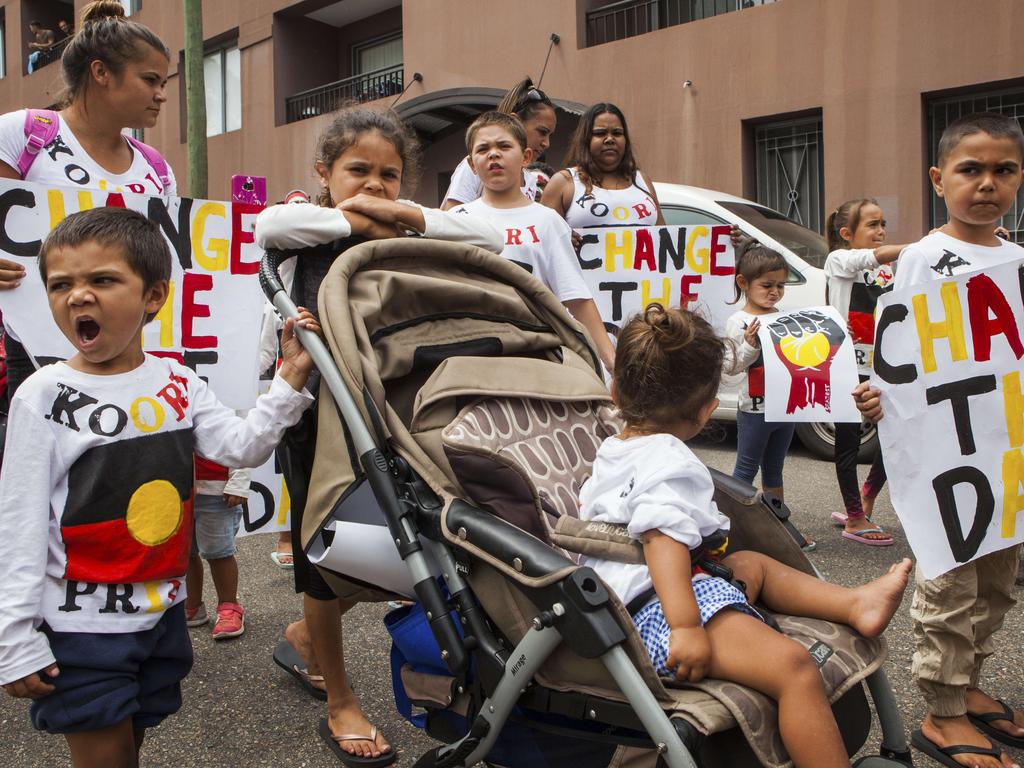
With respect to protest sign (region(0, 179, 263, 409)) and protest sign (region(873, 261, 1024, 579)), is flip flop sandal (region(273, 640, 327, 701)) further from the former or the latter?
protest sign (region(873, 261, 1024, 579))

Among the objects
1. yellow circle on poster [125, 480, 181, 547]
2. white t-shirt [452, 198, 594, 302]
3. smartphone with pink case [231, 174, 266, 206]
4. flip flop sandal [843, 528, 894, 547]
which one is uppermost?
smartphone with pink case [231, 174, 266, 206]

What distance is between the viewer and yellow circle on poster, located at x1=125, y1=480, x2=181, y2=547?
205 cm

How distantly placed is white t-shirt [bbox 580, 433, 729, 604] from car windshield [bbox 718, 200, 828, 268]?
5368mm

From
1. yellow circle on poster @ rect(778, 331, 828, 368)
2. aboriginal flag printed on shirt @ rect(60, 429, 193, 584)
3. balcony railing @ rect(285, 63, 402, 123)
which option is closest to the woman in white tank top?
yellow circle on poster @ rect(778, 331, 828, 368)

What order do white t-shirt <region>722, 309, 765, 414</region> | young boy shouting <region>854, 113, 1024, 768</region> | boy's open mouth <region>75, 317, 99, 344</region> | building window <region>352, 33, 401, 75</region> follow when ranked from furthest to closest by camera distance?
building window <region>352, 33, 401, 75</region> < white t-shirt <region>722, 309, 765, 414</region> < young boy shouting <region>854, 113, 1024, 768</region> < boy's open mouth <region>75, 317, 99, 344</region>

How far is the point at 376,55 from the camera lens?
18.5 metres

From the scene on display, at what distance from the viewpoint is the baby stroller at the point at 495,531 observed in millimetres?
1774

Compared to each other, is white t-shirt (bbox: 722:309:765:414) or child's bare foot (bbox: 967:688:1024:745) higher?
white t-shirt (bbox: 722:309:765:414)

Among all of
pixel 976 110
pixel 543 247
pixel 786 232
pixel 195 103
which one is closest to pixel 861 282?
pixel 786 232

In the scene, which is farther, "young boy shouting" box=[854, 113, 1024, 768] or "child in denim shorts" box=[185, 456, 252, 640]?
"child in denim shorts" box=[185, 456, 252, 640]

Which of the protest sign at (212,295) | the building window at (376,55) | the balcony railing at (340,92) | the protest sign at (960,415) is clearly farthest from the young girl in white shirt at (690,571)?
the building window at (376,55)

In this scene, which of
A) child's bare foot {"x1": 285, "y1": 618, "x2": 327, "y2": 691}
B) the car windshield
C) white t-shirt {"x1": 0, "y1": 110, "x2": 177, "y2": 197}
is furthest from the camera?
the car windshield

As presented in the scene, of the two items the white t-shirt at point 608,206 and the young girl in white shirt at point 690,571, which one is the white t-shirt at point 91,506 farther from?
the white t-shirt at point 608,206

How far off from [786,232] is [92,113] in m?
5.57
